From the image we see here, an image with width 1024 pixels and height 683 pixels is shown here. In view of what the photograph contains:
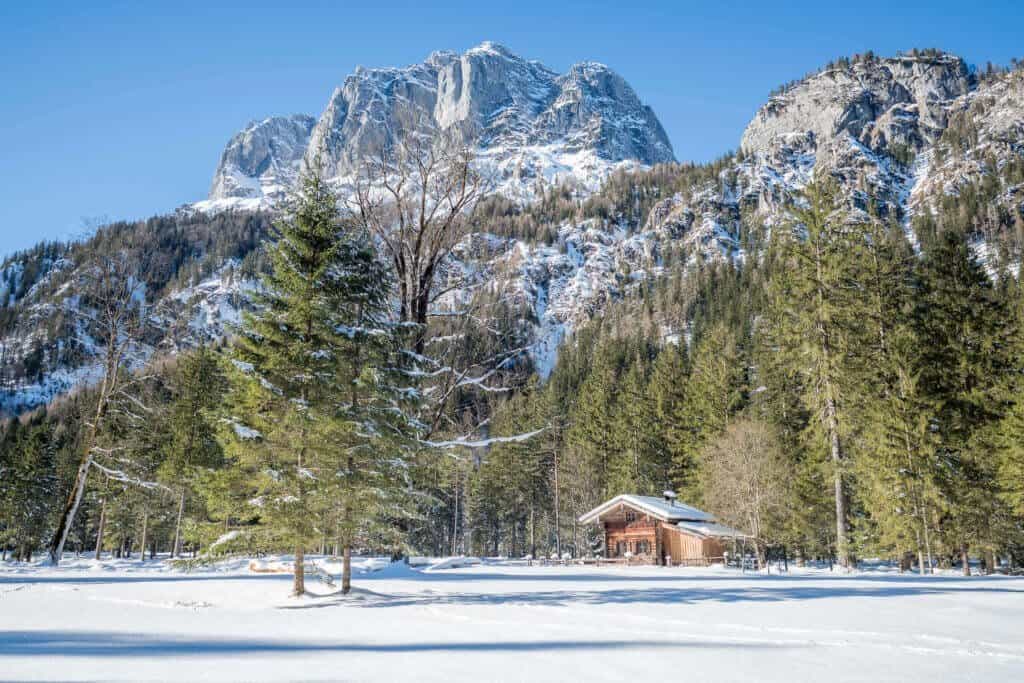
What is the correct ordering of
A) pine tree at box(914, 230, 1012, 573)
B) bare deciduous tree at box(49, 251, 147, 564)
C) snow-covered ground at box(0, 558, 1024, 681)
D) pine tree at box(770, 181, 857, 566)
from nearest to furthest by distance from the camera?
snow-covered ground at box(0, 558, 1024, 681) < bare deciduous tree at box(49, 251, 147, 564) < pine tree at box(914, 230, 1012, 573) < pine tree at box(770, 181, 857, 566)

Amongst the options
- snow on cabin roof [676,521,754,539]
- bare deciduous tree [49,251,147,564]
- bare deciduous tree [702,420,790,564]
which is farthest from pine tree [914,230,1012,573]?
bare deciduous tree [49,251,147,564]

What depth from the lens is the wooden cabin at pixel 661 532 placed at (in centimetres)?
3997

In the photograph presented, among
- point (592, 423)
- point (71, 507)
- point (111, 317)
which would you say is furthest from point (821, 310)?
point (592, 423)

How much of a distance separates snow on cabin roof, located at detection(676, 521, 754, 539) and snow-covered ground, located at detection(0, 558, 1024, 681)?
24.2 metres

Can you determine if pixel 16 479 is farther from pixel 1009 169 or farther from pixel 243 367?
pixel 1009 169

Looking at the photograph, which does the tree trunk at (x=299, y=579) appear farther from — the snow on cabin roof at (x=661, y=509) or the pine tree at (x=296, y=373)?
the snow on cabin roof at (x=661, y=509)

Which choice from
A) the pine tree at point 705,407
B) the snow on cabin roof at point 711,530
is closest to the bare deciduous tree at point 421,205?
the snow on cabin roof at point 711,530

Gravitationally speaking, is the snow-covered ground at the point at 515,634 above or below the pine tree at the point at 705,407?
below

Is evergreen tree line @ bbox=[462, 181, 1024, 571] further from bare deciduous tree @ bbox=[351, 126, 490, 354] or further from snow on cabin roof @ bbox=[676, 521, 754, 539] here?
bare deciduous tree @ bbox=[351, 126, 490, 354]

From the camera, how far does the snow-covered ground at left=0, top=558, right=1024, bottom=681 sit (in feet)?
19.5

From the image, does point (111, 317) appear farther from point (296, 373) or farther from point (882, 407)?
point (882, 407)

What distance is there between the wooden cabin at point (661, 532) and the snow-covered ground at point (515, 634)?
83.6 ft

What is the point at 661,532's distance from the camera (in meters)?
42.4

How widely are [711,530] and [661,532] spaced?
13.2ft
